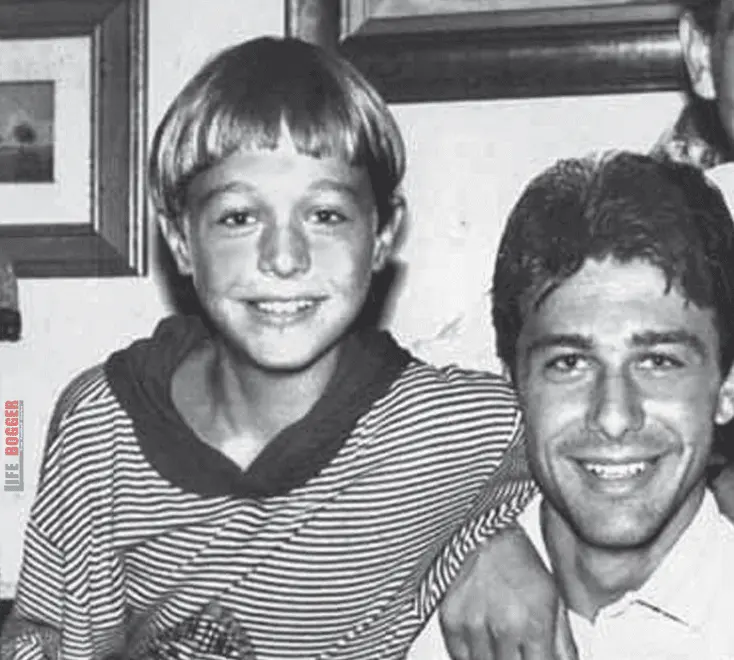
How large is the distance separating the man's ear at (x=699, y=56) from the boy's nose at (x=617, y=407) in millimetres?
496

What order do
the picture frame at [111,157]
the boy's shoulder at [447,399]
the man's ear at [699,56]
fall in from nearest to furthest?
the boy's shoulder at [447,399], the man's ear at [699,56], the picture frame at [111,157]

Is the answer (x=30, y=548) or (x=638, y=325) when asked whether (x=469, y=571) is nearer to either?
(x=638, y=325)

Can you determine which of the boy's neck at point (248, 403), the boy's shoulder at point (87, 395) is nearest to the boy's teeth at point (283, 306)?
the boy's neck at point (248, 403)

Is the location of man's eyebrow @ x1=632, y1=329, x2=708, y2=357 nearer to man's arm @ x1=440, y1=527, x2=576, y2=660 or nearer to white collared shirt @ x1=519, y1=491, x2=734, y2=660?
white collared shirt @ x1=519, y1=491, x2=734, y2=660

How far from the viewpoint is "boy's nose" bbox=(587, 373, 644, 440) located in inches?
60.2

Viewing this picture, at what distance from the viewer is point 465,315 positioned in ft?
7.59

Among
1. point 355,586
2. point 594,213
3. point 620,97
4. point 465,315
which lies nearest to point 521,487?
point 355,586

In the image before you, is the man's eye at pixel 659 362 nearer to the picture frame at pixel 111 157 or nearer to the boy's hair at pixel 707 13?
the boy's hair at pixel 707 13

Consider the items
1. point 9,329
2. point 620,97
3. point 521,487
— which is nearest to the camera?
point 521,487

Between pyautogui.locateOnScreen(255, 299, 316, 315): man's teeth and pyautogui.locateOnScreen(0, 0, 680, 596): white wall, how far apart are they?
693 millimetres

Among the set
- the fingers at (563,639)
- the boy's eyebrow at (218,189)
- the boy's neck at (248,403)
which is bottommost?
the fingers at (563,639)

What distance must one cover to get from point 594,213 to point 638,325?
15cm

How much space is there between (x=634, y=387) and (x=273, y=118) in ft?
1.66

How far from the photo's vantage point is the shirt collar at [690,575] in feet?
5.03
